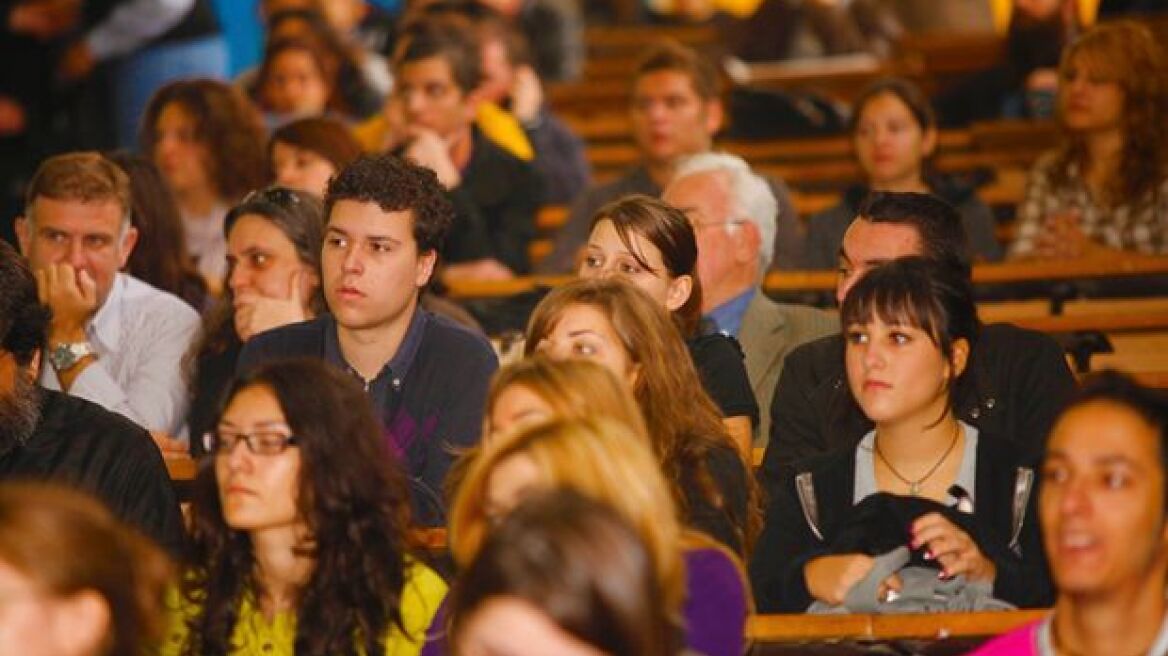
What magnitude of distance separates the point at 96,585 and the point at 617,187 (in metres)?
4.44

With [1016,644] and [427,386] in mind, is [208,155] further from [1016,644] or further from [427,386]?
[1016,644]

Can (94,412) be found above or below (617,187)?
below

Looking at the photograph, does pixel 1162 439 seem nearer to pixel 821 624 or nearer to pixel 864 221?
pixel 821 624

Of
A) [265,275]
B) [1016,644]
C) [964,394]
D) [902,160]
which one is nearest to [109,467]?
[265,275]

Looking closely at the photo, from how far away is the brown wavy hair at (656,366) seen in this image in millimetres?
4336

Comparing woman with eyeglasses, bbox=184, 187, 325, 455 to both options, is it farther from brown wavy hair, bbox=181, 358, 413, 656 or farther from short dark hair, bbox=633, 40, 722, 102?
short dark hair, bbox=633, 40, 722, 102

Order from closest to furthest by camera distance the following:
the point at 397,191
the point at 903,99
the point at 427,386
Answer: the point at 427,386
the point at 397,191
the point at 903,99

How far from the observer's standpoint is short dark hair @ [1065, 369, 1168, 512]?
139 inches

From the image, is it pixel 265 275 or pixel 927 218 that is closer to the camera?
pixel 927 218

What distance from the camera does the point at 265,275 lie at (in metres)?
5.59

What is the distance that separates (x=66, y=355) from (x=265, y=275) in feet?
1.60

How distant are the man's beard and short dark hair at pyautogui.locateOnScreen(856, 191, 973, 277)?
1.79 meters

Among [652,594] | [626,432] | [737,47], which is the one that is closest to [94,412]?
[626,432]

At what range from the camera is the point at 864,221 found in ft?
16.9
